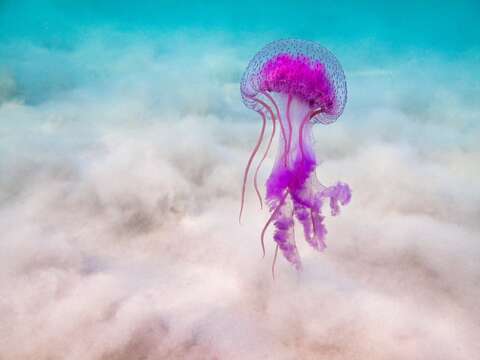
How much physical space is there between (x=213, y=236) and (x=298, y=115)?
1.71m

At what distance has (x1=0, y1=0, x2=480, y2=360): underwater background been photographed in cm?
257

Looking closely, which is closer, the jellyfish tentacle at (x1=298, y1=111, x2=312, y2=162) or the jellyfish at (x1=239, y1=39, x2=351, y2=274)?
the jellyfish at (x1=239, y1=39, x2=351, y2=274)

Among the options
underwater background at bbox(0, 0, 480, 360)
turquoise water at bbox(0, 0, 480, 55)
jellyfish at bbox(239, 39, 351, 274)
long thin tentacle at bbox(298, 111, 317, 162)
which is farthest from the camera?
turquoise water at bbox(0, 0, 480, 55)

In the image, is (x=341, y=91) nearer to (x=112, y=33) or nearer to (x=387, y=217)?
(x=387, y=217)

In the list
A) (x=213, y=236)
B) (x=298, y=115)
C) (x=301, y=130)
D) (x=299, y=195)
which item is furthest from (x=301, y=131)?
(x=213, y=236)

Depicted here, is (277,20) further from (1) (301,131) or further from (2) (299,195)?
(2) (299,195)

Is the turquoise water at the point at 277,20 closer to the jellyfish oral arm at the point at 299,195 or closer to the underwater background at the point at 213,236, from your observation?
the underwater background at the point at 213,236

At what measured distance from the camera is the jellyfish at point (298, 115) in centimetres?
275

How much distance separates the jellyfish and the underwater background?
0.63 m

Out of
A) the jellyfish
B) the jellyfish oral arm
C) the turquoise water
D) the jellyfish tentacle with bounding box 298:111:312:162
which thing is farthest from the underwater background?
the turquoise water

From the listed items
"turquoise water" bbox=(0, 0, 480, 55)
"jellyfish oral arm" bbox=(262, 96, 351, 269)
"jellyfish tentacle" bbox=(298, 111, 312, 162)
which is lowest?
"jellyfish oral arm" bbox=(262, 96, 351, 269)

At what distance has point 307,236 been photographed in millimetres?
2887

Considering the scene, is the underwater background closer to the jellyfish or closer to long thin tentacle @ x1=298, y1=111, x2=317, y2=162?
the jellyfish

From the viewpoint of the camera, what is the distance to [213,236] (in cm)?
387
